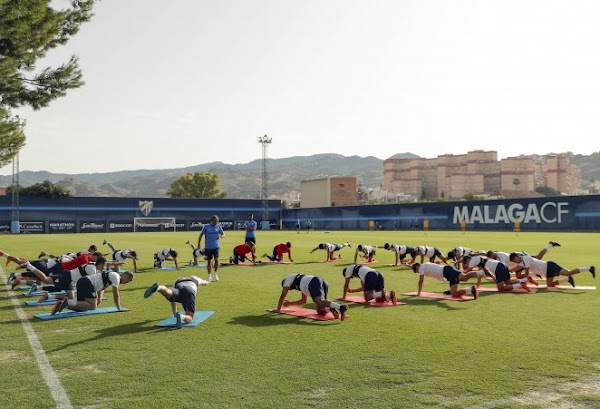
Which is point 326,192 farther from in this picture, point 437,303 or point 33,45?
point 437,303

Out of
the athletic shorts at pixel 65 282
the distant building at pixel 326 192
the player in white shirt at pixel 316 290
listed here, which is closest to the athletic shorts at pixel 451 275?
the player in white shirt at pixel 316 290

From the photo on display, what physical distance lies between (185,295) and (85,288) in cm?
305

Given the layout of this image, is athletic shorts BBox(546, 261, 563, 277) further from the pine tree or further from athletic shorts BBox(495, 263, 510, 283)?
the pine tree

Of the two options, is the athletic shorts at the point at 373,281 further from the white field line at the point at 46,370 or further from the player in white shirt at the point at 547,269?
the white field line at the point at 46,370

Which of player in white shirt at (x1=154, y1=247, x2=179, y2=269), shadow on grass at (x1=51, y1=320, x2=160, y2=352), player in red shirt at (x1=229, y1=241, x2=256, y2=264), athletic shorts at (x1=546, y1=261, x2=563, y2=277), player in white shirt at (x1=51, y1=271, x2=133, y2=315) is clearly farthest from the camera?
player in red shirt at (x1=229, y1=241, x2=256, y2=264)

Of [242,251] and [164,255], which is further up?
[164,255]

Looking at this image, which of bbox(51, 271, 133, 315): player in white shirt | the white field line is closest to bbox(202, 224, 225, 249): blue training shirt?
bbox(51, 271, 133, 315): player in white shirt

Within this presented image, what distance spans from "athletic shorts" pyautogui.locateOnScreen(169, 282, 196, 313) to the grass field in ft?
1.86

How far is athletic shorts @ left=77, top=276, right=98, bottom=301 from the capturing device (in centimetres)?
1227

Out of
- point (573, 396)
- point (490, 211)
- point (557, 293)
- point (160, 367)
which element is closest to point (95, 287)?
point (160, 367)

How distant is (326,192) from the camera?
12775 cm

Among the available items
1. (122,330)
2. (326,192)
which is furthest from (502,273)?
(326,192)

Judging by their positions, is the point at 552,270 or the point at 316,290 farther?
the point at 552,270

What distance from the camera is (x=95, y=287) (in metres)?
12.3
